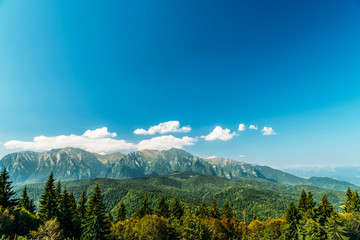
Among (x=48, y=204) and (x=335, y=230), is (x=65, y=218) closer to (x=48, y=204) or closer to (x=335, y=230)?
(x=48, y=204)

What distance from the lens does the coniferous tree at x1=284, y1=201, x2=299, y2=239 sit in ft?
138

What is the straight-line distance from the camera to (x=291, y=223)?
1686 inches

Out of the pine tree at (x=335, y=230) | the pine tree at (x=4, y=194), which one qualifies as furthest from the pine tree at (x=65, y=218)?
the pine tree at (x=335, y=230)

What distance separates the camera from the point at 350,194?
157 ft

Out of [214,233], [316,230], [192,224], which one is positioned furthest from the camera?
[214,233]

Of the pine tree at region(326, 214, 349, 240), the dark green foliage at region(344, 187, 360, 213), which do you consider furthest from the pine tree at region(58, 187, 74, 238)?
the dark green foliage at region(344, 187, 360, 213)

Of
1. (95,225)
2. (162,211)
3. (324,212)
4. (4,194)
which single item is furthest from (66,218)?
(324,212)

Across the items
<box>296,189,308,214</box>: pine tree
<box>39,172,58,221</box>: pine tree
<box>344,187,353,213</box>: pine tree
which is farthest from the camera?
<box>344,187,353,213</box>: pine tree

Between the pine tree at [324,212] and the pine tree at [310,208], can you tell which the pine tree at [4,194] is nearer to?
the pine tree at [310,208]

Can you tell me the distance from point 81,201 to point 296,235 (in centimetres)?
5769

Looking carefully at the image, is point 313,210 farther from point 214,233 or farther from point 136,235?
point 136,235

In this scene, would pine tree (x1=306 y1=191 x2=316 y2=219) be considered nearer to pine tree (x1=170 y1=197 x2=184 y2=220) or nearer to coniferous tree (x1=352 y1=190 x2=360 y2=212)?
coniferous tree (x1=352 y1=190 x2=360 y2=212)

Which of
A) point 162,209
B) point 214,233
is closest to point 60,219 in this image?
point 162,209

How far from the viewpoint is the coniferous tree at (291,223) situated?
42.0m
